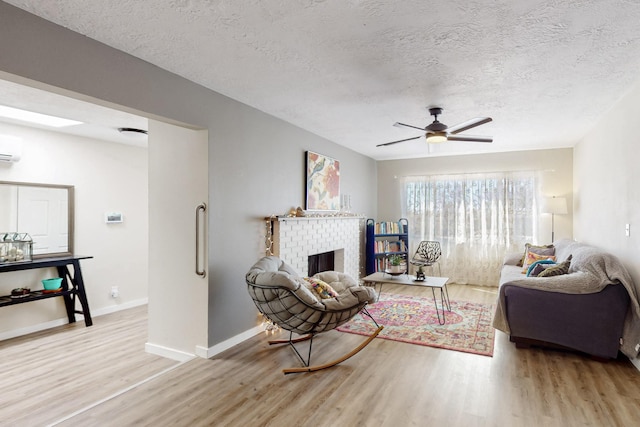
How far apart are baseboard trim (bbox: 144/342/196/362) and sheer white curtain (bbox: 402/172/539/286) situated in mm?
4846

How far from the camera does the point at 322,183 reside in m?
5.21

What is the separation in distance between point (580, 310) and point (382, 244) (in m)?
3.77

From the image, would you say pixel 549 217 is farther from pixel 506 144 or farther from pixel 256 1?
pixel 256 1

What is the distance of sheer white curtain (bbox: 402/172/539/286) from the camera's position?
6219mm

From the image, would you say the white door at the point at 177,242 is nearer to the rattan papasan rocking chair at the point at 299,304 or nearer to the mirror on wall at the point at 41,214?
the rattan papasan rocking chair at the point at 299,304

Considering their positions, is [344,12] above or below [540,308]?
above

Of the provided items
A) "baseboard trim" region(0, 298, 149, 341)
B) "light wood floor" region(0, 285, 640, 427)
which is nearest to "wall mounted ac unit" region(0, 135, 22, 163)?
"baseboard trim" region(0, 298, 149, 341)

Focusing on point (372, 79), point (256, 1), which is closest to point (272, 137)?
point (372, 79)

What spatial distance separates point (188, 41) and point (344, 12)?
107 cm

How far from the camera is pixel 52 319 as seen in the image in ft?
14.4

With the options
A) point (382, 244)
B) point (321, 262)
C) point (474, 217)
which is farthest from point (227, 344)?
point (474, 217)

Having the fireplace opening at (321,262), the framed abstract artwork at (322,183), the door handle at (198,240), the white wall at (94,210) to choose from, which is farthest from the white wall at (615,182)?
the white wall at (94,210)

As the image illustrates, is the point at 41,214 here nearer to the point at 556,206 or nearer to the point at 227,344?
the point at 227,344

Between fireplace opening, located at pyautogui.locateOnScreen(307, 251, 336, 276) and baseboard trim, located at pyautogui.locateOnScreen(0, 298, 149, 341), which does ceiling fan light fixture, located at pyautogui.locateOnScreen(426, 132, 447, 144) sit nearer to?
fireplace opening, located at pyautogui.locateOnScreen(307, 251, 336, 276)
